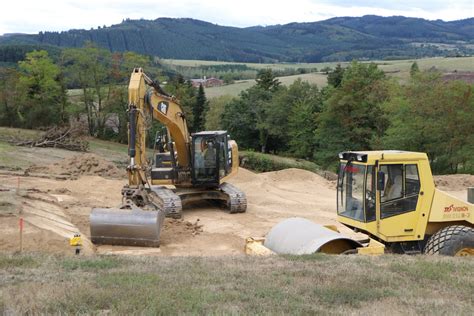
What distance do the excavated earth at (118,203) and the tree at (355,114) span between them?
63.1 feet

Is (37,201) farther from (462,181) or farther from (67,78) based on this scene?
(67,78)

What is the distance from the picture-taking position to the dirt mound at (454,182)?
24.0 m

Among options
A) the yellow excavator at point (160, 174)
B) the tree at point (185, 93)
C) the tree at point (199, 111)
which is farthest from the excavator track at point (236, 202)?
the tree at point (199, 111)

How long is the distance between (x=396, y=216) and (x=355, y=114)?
3592 centimetres

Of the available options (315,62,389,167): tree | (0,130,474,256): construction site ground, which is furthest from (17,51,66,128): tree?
(315,62,389,167): tree

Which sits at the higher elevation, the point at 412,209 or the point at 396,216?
the point at 412,209

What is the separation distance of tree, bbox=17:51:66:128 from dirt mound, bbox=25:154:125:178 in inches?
1078

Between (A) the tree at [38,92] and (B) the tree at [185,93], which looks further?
(B) the tree at [185,93]

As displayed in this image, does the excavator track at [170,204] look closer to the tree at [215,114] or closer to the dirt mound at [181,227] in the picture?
the dirt mound at [181,227]

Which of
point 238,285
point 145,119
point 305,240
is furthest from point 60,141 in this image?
point 238,285

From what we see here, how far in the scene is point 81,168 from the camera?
992 inches

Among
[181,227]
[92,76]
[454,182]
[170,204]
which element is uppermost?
[92,76]

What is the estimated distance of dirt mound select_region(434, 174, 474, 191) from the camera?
24.0 m

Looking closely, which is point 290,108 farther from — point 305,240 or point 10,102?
point 305,240
